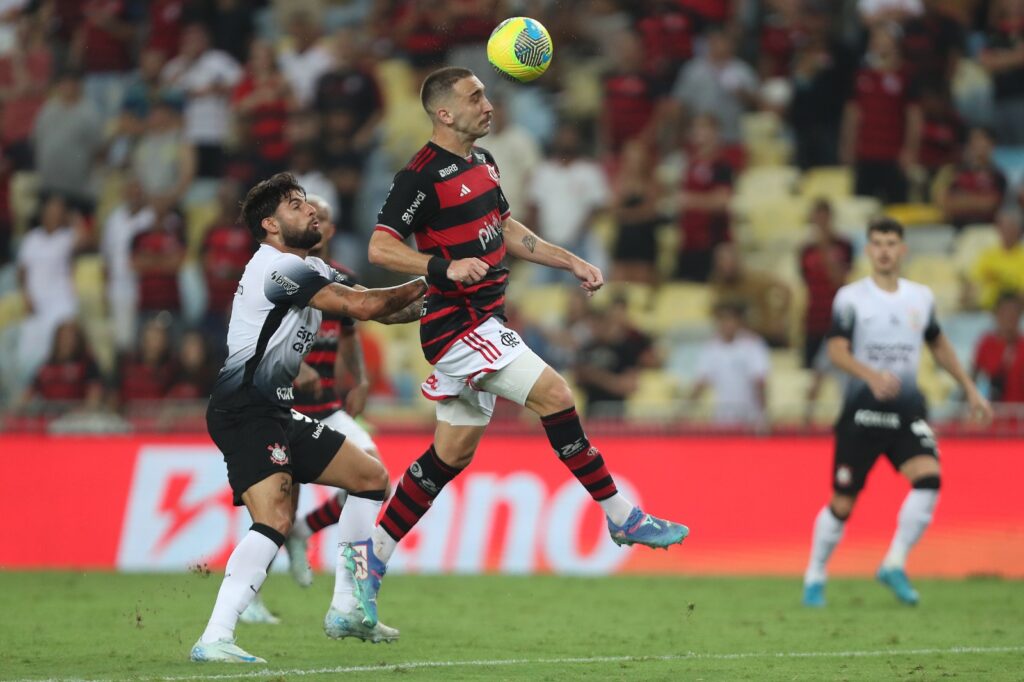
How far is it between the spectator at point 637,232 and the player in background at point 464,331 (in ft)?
30.0

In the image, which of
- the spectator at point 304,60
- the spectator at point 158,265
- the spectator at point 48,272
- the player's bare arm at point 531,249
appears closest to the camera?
the player's bare arm at point 531,249

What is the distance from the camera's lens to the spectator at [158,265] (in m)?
18.8

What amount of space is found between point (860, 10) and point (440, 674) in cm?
1339

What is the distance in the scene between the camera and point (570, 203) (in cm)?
1841

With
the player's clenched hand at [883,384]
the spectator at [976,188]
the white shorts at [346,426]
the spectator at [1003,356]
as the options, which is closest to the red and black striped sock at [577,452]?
the white shorts at [346,426]

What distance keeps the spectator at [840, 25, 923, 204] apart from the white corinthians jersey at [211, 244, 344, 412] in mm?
11018

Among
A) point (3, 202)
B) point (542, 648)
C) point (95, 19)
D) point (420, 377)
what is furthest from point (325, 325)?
point (95, 19)

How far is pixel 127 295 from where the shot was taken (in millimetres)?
19172

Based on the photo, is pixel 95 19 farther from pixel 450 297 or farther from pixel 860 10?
pixel 450 297

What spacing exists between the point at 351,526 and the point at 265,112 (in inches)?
451

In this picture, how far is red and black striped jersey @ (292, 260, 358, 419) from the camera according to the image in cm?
1064

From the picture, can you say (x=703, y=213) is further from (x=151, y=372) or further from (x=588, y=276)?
(x=588, y=276)

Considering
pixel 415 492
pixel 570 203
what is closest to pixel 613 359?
pixel 570 203

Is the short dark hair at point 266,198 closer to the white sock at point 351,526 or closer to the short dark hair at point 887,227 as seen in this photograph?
the white sock at point 351,526
